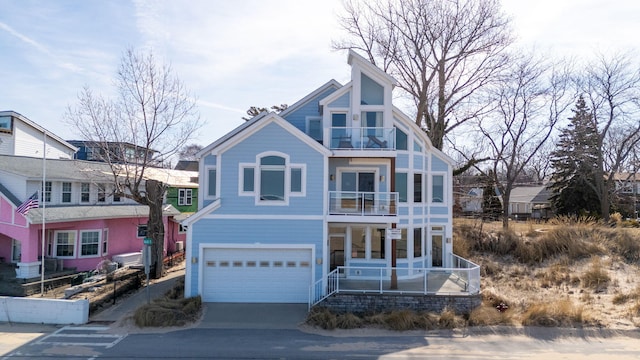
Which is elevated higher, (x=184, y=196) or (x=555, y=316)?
(x=184, y=196)

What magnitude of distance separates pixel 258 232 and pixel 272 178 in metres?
2.18

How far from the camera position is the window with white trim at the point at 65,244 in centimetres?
2169

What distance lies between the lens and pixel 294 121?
757 inches

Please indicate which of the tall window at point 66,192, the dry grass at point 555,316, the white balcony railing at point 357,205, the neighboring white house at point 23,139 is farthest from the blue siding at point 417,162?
the neighboring white house at point 23,139

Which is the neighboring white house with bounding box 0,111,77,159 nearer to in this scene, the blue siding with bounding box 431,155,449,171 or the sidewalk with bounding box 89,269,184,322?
the sidewalk with bounding box 89,269,184,322

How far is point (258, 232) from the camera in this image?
15.6 m

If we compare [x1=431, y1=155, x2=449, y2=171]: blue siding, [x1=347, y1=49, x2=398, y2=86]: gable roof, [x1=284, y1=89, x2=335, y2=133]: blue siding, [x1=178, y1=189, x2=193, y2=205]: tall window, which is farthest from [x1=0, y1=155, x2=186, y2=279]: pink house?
[x1=431, y1=155, x2=449, y2=171]: blue siding

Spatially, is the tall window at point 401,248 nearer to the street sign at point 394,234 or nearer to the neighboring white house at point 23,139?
the street sign at point 394,234

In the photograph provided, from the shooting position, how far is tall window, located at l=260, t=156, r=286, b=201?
51.4 ft

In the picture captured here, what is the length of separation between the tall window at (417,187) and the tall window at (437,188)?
1175 mm

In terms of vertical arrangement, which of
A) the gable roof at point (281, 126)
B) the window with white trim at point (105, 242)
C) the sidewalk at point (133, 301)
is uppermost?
the gable roof at point (281, 126)

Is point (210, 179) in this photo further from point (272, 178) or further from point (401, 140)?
point (401, 140)

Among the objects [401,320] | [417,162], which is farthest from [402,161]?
[401,320]

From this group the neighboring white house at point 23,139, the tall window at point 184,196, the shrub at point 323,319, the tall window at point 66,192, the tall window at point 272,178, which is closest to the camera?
the shrub at point 323,319
